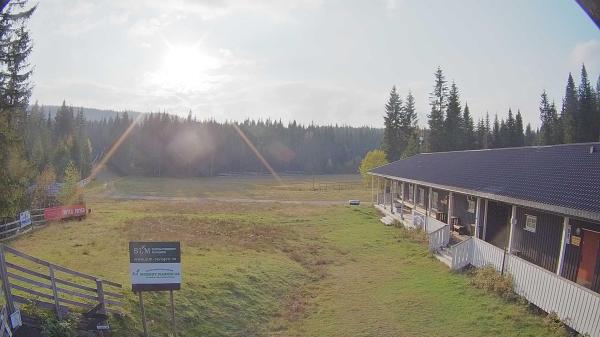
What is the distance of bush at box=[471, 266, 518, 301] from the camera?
15195mm

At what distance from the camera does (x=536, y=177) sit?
17.8 m

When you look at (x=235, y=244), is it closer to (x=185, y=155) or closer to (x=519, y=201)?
(x=519, y=201)

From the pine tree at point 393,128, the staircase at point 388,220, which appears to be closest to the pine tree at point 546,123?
the pine tree at point 393,128

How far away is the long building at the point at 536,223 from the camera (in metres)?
12.7

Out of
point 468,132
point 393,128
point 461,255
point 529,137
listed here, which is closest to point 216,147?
point 393,128

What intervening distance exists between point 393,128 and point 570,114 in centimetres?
3027

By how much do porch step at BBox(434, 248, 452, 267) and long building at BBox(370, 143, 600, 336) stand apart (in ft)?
0.20

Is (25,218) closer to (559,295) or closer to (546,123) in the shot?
(559,295)

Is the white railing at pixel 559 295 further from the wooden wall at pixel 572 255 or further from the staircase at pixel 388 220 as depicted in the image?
the staircase at pixel 388 220

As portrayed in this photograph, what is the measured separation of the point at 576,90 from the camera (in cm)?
8394

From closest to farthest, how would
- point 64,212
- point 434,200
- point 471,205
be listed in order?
point 471,205 < point 434,200 < point 64,212

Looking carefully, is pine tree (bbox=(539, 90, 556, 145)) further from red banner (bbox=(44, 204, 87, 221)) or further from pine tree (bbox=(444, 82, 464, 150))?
red banner (bbox=(44, 204, 87, 221))

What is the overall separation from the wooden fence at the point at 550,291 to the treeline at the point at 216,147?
11016 centimetres

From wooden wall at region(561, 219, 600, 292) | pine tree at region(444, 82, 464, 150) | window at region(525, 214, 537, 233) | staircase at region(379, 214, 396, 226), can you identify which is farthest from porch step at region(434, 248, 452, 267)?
pine tree at region(444, 82, 464, 150)
